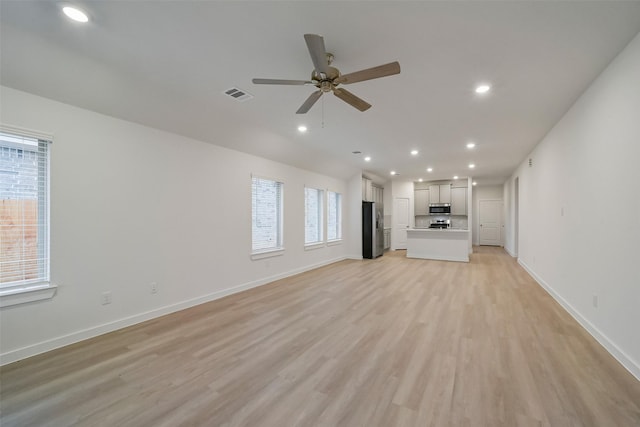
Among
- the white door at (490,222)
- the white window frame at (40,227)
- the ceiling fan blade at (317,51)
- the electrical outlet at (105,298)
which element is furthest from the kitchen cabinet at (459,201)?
the white window frame at (40,227)

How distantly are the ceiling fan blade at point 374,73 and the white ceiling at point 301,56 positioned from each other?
325 mm

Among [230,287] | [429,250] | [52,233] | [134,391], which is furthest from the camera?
[429,250]

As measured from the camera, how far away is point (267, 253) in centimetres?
549

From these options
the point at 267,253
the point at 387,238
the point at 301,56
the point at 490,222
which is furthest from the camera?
the point at 490,222

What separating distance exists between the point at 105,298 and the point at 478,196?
520 inches

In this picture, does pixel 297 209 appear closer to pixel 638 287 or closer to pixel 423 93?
pixel 423 93

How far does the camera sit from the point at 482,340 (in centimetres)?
290

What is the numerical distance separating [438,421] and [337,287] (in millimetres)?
3428

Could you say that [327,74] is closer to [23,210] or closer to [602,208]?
[602,208]

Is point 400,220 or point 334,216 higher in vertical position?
point 334,216

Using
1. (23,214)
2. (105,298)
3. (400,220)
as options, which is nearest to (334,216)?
(400,220)

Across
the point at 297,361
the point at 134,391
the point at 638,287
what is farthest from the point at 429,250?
the point at 134,391

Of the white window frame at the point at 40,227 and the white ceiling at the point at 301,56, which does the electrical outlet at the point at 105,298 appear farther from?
the white ceiling at the point at 301,56

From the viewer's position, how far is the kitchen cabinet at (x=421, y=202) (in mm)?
10792
